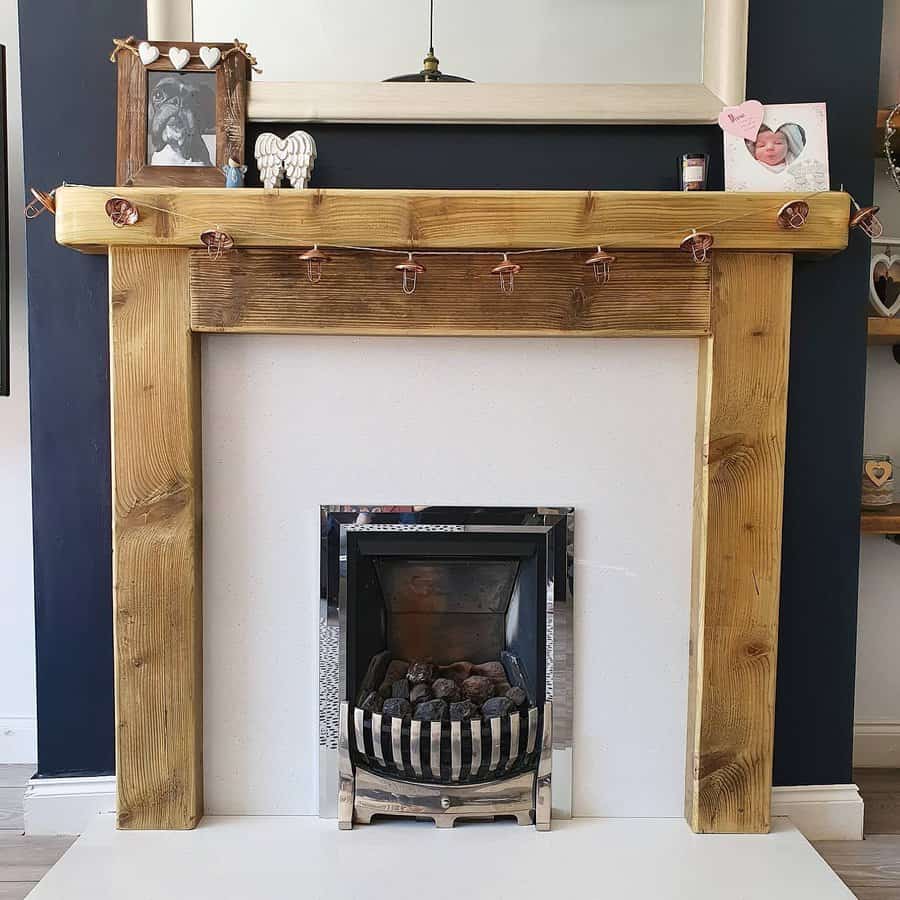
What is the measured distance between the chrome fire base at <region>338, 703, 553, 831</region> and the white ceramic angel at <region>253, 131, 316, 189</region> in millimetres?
1066

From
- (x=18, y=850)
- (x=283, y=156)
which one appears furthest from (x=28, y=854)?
(x=283, y=156)

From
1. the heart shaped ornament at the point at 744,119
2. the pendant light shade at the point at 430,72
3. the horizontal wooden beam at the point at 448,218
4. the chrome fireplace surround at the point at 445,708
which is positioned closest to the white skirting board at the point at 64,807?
the chrome fireplace surround at the point at 445,708

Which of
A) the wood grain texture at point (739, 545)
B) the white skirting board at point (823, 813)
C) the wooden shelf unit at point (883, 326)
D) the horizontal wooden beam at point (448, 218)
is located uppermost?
the horizontal wooden beam at point (448, 218)

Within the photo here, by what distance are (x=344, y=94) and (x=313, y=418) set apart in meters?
0.64

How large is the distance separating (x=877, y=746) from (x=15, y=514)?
222 cm

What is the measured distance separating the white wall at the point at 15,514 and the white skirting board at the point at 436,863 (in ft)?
1.72

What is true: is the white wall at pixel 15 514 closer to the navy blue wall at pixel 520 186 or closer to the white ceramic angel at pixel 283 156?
the navy blue wall at pixel 520 186

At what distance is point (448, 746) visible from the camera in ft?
5.83

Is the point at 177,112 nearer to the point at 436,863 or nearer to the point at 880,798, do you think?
the point at 436,863

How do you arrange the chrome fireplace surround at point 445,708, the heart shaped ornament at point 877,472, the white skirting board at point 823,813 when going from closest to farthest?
the chrome fireplace surround at point 445,708 < the white skirting board at point 823,813 < the heart shaped ornament at point 877,472

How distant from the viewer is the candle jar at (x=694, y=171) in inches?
66.7

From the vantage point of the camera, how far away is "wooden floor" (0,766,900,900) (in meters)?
1.71

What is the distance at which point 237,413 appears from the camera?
5.85 feet

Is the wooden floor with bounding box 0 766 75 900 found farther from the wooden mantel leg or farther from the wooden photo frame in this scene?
the wooden photo frame
